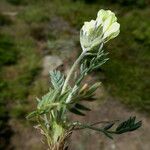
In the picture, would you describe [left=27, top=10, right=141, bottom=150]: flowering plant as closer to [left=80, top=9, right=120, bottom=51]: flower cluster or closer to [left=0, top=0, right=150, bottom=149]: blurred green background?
[left=80, top=9, right=120, bottom=51]: flower cluster

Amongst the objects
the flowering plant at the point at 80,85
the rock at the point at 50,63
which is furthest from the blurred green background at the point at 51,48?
the flowering plant at the point at 80,85

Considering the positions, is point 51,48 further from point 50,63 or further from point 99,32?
point 99,32

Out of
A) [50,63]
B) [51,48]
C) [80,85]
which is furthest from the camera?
[51,48]

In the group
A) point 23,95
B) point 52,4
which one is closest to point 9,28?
point 52,4

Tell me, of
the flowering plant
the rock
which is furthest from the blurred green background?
the flowering plant

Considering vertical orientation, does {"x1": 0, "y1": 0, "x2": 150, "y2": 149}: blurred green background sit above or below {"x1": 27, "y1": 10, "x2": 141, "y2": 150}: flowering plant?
below

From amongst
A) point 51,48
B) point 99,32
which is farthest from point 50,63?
point 99,32

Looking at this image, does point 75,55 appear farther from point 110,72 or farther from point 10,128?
point 10,128
